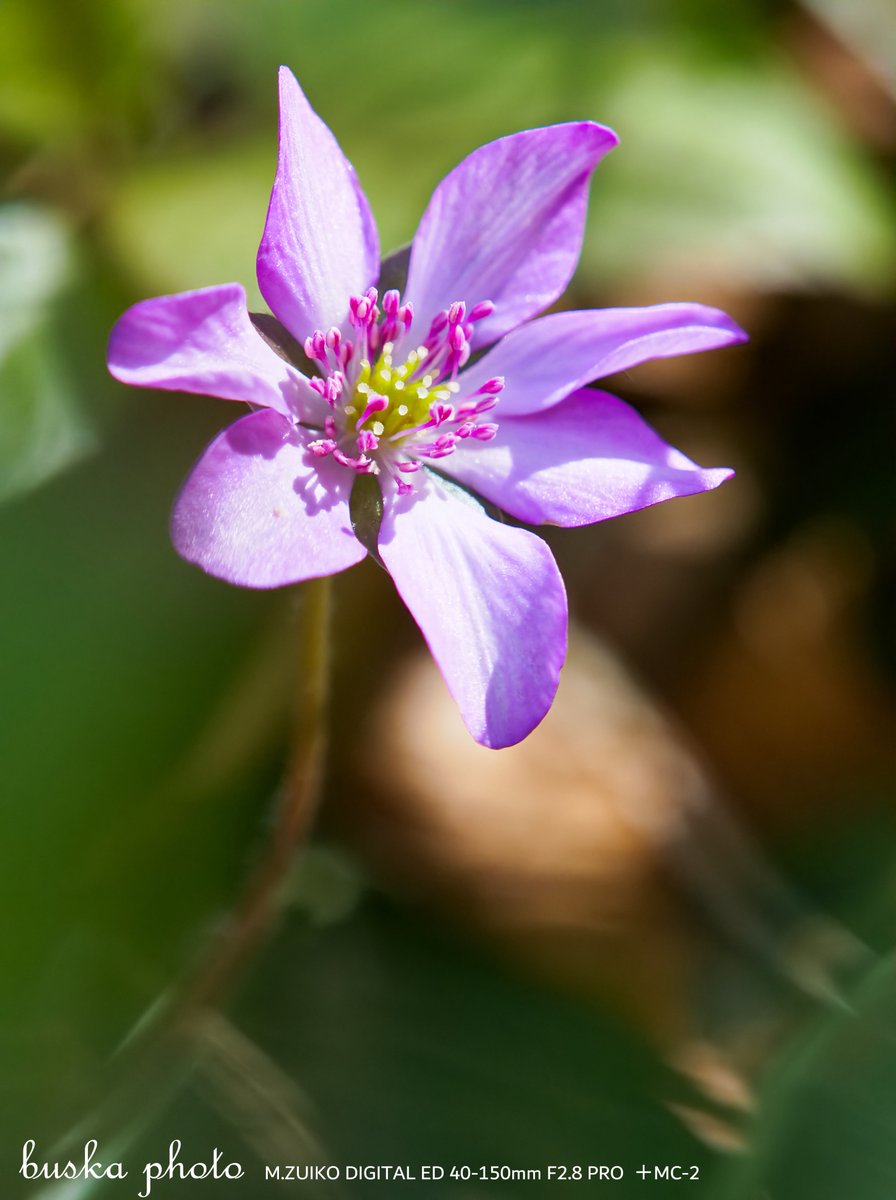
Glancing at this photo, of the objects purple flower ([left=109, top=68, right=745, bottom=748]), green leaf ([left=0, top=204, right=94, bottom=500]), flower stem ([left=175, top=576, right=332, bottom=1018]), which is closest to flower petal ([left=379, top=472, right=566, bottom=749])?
purple flower ([left=109, top=68, right=745, bottom=748])

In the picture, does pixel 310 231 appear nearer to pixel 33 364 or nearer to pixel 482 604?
pixel 482 604

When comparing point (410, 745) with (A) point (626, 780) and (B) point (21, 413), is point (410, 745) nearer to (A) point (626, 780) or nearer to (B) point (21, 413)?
(A) point (626, 780)

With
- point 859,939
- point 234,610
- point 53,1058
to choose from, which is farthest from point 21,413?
point 859,939

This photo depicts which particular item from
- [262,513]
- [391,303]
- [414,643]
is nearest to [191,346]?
[262,513]

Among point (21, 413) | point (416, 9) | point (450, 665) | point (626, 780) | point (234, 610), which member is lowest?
point (626, 780)

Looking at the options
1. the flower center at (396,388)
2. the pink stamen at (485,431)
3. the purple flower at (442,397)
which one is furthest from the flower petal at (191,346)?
the pink stamen at (485,431)

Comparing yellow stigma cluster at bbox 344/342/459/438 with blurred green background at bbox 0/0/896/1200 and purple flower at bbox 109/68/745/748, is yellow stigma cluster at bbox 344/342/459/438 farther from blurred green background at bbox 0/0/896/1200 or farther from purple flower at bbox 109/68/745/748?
blurred green background at bbox 0/0/896/1200
